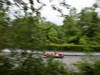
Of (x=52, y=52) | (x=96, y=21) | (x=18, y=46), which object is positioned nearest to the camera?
(x=96, y=21)

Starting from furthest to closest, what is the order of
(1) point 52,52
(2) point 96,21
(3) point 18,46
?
(1) point 52,52
(3) point 18,46
(2) point 96,21

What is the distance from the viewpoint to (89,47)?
681cm

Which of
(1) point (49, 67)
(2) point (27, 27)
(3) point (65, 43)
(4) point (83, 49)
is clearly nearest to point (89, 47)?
(4) point (83, 49)

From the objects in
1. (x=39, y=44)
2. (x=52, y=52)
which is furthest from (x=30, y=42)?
(x=52, y=52)

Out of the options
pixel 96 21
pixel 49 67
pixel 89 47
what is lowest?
pixel 49 67

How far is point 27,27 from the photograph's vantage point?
6859 millimetres

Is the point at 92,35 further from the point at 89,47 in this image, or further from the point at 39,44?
the point at 39,44

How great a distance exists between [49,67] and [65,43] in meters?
0.74

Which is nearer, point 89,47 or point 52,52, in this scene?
point 89,47

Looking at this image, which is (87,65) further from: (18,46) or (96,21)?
(18,46)

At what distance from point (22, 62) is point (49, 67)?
686mm

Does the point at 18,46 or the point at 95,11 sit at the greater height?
the point at 95,11

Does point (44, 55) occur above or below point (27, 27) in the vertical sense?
below

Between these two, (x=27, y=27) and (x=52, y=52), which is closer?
(x=27, y=27)
